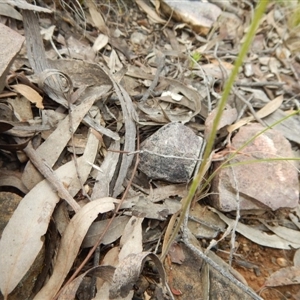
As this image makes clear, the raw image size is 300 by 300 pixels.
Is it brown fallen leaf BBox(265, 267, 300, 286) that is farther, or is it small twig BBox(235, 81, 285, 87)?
small twig BBox(235, 81, 285, 87)

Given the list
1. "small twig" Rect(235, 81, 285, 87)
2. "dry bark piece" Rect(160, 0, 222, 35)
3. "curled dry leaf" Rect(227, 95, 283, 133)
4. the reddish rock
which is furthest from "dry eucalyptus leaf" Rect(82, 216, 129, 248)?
"dry bark piece" Rect(160, 0, 222, 35)

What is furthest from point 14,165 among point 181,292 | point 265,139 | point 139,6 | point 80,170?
point 139,6

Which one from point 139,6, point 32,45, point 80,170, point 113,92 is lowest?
point 80,170

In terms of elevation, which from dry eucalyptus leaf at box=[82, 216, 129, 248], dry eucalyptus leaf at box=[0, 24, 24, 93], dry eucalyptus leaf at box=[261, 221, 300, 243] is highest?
dry eucalyptus leaf at box=[0, 24, 24, 93]

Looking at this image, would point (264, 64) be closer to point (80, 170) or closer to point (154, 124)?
point (154, 124)

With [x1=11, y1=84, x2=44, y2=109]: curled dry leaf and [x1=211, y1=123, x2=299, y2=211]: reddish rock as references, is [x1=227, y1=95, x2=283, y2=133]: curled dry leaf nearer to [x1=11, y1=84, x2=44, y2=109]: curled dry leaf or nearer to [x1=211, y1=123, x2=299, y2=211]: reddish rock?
[x1=211, y1=123, x2=299, y2=211]: reddish rock

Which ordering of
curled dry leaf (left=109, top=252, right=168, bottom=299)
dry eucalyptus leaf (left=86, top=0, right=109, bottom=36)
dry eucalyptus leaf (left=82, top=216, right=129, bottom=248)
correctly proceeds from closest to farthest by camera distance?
curled dry leaf (left=109, top=252, right=168, bottom=299) → dry eucalyptus leaf (left=82, top=216, right=129, bottom=248) → dry eucalyptus leaf (left=86, top=0, right=109, bottom=36)

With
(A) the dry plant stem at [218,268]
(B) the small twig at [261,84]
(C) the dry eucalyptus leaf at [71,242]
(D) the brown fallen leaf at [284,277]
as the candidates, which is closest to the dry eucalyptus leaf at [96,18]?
(B) the small twig at [261,84]

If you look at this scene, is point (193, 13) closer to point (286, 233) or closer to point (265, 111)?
point (265, 111)
